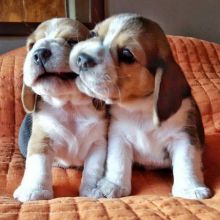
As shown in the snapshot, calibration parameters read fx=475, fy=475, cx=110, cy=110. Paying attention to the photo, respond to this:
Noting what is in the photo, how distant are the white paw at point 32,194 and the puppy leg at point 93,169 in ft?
0.47

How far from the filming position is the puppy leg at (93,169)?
1634 mm

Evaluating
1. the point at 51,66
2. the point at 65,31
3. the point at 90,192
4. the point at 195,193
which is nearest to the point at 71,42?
the point at 65,31

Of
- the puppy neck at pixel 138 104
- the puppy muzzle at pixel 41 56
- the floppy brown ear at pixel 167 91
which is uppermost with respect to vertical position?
the puppy muzzle at pixel 41 56

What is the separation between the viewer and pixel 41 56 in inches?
60.9

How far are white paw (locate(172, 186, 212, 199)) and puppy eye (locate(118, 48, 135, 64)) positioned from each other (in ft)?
1.51

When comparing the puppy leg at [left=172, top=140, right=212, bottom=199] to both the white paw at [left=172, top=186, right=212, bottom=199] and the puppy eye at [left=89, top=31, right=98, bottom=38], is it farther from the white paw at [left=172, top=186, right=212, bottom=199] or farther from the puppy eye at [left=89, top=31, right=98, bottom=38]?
the puppy eye at [left=89, top=31, right=98, bottom=38]

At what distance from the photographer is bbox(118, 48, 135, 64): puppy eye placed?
1572 mm

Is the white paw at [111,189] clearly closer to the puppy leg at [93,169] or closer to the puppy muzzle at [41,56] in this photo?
the puppy leg at [93,169]

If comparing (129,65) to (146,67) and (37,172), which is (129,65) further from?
(37,172)

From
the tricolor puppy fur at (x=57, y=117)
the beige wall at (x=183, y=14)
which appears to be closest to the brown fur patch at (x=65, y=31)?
the tricolor puppy fur at (x=57, y=117)

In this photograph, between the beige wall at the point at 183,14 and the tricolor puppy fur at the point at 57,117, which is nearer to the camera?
the tricolor puppy fur at the point at 57,117

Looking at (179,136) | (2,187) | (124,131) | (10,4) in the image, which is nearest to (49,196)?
(2,187)

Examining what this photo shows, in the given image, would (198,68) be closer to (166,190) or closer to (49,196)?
(166,190)

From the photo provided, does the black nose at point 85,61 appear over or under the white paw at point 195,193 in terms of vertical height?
over
